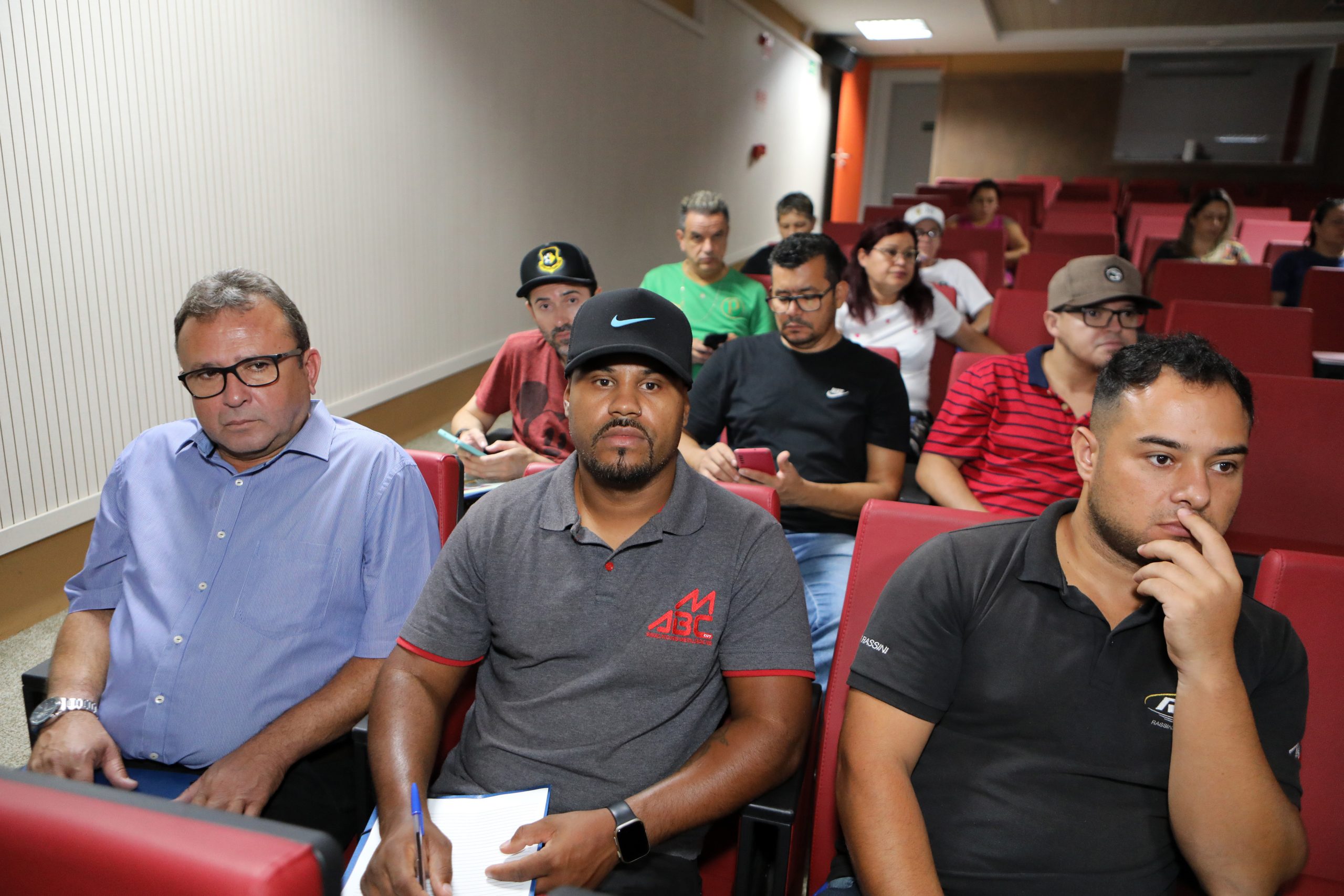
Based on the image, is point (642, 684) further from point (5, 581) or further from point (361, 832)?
point (5, 581)

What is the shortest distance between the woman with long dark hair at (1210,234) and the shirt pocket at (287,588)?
16.3ft

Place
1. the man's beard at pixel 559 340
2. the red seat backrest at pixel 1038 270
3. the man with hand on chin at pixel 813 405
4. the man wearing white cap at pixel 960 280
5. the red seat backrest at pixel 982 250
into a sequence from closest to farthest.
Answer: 1. the man with hand on chin at pixel 813 405
2. the man's beard at pixel 559 340
3. the man wearing white cap at pixel 960 280
4. the red seat backrest at pixel 1038 270
5. the red seat backrest at pixel 982 250

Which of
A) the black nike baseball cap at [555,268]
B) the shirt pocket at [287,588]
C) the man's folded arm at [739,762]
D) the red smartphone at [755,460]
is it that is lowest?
the man's folded arm at [739,762]

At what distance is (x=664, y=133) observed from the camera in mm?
7434

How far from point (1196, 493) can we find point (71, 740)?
169cm

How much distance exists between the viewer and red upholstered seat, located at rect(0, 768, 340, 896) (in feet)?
1.83

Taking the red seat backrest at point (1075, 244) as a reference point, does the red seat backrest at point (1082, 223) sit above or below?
above

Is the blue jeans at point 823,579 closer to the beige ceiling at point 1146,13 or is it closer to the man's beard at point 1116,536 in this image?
the man's beard at point 1116,536

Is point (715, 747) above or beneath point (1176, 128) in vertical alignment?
beneath

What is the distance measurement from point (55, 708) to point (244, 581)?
1.14ft

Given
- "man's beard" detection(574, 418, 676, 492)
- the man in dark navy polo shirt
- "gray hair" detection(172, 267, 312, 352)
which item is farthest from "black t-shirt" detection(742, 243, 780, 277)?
the man in dark navy polo shirt

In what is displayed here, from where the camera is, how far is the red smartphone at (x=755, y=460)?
84.0 inches

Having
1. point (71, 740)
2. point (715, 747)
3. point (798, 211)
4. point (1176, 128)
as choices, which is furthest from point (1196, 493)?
point (1176, 128)

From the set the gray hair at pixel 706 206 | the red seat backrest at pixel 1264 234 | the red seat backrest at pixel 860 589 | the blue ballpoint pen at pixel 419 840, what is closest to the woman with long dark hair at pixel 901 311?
the gray hair at pixel 706 206
